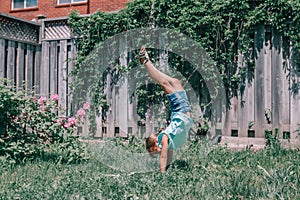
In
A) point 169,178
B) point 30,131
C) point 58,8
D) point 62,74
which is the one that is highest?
point 58,8

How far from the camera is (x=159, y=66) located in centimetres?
680

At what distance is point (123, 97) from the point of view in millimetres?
7098

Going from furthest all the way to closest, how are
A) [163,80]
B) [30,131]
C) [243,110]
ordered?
[243,110] < [30,131] < [163,80]

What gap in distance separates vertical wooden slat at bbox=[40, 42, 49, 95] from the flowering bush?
2.54 m

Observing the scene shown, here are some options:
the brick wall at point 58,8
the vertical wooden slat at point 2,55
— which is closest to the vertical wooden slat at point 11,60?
the vertical wooden slat at point 2,55

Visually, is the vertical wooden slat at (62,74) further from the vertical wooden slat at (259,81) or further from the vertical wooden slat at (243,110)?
the vertical wooden slat at (259,81)

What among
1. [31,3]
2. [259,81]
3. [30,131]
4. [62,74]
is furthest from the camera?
[31,3]

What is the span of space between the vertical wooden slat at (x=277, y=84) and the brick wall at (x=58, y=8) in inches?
331

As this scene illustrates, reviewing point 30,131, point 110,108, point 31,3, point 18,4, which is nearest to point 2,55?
point 110,108

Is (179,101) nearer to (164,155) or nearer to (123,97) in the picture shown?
(164,155)

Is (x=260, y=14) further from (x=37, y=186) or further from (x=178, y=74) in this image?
(x=37, y=186)

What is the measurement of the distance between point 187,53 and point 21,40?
A: 3192 mm

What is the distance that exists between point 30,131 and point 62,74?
268 centimetres

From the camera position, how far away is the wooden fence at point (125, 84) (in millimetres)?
5918
